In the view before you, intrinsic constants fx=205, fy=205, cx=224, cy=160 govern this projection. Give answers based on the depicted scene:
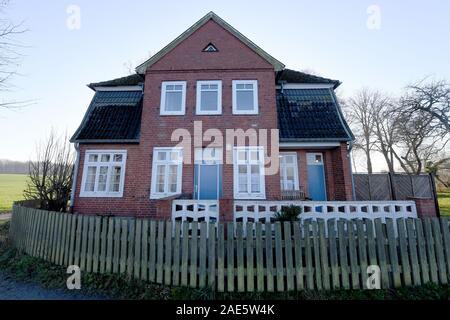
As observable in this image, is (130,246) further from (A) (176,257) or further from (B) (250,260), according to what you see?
(B) (250,260)

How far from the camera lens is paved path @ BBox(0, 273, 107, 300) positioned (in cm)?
437

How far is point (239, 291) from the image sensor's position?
14.1ft

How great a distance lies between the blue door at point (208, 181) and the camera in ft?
31.3

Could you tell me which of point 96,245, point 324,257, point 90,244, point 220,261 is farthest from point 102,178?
point 324,257

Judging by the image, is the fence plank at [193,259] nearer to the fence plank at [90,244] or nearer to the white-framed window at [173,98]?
the fence plank at [90,244]

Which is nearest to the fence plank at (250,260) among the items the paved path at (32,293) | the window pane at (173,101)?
the paved path at (32,293)

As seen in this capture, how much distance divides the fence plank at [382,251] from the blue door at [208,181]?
242 inches

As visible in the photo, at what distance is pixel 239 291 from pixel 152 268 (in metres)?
2.00

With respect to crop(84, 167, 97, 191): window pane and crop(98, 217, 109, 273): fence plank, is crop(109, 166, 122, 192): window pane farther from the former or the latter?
crop(98, 217, 109, 273): fence plank

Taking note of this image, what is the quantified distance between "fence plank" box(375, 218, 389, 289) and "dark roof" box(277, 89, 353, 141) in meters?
5.64

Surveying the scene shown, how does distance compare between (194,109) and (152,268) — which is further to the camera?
(194,109)
